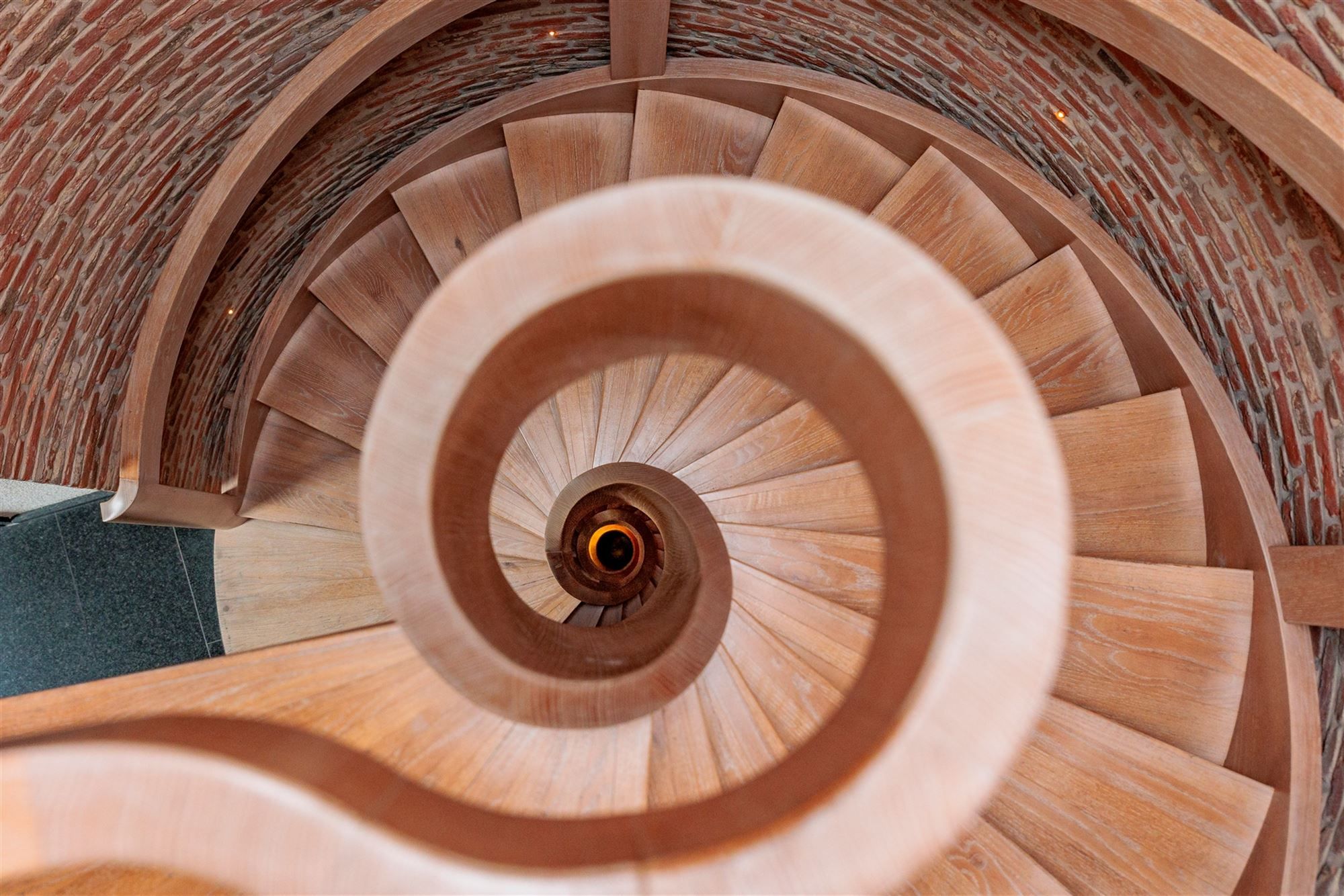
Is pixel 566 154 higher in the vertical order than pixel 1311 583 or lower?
higher

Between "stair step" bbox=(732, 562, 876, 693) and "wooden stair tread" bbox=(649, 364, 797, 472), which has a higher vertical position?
"wooden stair tread" bbox=(649, 364, 797, 472)

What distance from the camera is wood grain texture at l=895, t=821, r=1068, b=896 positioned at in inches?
79.5

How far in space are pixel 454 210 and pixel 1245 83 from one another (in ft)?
8.42

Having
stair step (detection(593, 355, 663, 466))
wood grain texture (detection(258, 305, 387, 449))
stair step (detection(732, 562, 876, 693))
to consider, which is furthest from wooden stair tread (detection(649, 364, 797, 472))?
wood grain texture (detection(258, 305, 387, 449))

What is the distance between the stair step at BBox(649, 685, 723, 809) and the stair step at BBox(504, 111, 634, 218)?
1934mm

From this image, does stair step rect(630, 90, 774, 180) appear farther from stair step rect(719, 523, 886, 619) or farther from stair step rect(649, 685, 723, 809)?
stair step rect(649, 685, 723, 809)

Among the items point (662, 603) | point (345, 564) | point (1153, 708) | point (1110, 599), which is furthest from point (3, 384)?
point (1153, 708)

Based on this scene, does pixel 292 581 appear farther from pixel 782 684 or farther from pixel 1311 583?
pixel 1311 583

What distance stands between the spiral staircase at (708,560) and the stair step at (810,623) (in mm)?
12

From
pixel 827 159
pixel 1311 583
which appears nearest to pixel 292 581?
pixel 827 159

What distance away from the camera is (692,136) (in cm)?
293

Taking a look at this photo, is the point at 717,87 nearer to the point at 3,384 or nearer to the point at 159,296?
the point at 159,296

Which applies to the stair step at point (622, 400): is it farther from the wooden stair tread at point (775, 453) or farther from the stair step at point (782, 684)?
the stair step at point (782, 684)

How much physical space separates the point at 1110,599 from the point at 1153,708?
0.34 metres
